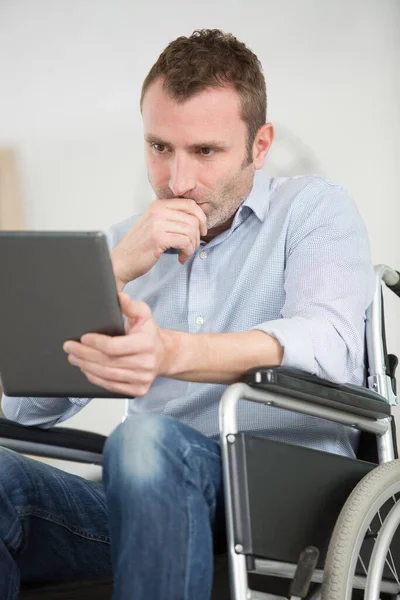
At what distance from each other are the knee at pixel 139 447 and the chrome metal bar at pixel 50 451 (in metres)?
0.37

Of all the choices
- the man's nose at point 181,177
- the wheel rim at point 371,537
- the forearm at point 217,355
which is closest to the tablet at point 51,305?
the forearm at point 217,355

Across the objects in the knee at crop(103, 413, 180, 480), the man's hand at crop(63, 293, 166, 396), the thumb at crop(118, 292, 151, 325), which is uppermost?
the thumb at crop(118, 292, 151, 325)

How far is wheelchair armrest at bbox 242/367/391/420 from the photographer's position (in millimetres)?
1122

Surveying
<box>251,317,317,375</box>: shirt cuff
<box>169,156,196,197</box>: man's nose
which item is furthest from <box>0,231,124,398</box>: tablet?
<box>169,156,196,197</box>: man's nose

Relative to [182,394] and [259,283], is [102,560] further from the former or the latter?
[259,283]

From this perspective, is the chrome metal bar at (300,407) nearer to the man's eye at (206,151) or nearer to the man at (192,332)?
the man at (192,332)

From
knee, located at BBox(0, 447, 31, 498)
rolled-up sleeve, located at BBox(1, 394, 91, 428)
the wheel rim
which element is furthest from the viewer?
rolled-up sleeve, located at BBox(1, 394, 91, 428)

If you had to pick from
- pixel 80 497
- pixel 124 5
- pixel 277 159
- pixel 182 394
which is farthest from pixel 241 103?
pixel 124 5

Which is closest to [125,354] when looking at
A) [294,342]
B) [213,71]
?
[294,342]

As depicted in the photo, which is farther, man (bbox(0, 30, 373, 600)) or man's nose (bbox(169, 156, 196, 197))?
man's nose (bbox(169, 156, 196, 197))

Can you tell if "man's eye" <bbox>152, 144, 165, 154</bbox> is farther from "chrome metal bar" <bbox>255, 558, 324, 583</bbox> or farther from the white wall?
the white wall

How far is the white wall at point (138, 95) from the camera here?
9.93ft

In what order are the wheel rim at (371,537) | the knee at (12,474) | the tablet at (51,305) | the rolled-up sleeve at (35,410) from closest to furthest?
the tablet at (51,305) < the wheel rim at (371,537) < the knee at (12,474) < the rolled-up sleeve at (35,410)

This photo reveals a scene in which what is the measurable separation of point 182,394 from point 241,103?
0.53 metres
